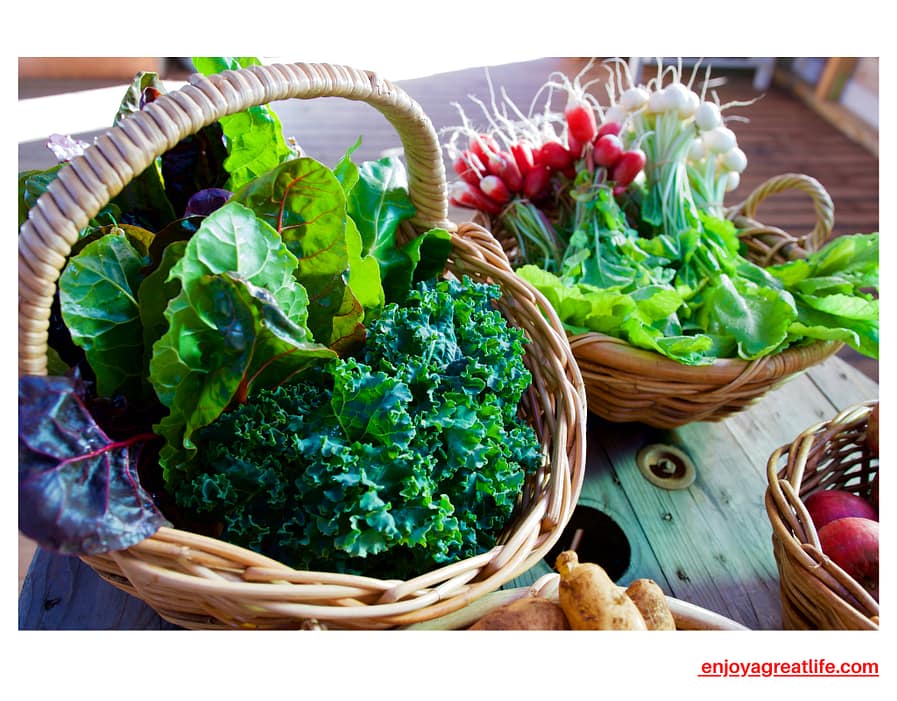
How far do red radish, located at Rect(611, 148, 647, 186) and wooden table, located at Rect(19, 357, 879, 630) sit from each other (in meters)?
0.56

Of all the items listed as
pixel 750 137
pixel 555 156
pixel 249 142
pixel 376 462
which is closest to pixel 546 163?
pixel 555 156

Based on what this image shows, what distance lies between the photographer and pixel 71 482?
63 centimetres

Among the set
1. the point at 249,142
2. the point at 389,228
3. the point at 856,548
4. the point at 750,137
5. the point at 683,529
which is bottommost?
the point at 750,137

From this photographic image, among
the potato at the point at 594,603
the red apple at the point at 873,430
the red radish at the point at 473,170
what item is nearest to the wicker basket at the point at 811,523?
the red apple at the point at 873,430

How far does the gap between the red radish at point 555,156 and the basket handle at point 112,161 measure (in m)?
0.84

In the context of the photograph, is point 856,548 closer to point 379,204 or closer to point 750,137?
point 379,204

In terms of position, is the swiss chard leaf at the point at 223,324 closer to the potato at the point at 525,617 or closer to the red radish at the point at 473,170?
the potato at the point at 525,617

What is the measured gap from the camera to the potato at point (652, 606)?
707 mm

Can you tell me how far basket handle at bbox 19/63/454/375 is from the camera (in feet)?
1.93

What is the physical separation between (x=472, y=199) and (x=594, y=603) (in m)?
1.07

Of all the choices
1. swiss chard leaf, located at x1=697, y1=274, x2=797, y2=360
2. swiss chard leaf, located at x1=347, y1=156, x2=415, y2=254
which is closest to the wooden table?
swiss chard leaf, located at x1=697, y1=274, x2=797, y2=360

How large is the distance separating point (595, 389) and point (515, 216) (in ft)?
1.80

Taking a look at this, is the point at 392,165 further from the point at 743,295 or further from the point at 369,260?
the point at 743,295

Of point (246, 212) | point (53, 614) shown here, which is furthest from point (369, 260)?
point (53, 614)
